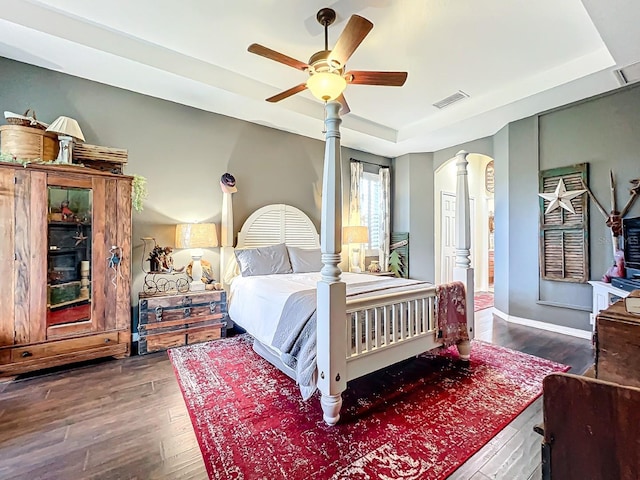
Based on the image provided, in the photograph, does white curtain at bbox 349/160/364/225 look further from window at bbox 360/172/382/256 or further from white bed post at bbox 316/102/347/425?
white bed post at bbox 316/102/347/425

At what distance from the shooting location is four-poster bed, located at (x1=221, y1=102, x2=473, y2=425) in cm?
194

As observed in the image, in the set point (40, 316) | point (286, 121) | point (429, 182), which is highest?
point (286, 121)

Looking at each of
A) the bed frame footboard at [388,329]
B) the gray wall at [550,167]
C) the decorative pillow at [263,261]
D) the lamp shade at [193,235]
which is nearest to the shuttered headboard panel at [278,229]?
the decorative pillow at [263,261]

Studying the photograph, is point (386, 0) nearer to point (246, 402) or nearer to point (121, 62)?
point (121, 62)

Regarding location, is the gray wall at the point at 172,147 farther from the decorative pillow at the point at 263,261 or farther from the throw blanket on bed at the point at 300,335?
the throw blanket on bed at the point at 300,335

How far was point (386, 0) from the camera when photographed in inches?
92.2

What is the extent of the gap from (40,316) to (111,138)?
1945mm

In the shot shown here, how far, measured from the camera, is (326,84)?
89.5 inches

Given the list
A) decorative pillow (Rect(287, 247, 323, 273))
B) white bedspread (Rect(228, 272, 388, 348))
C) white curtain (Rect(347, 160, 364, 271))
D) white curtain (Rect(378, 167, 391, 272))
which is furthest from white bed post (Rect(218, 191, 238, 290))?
white curtain (Rect(378, 167, 391, 272))

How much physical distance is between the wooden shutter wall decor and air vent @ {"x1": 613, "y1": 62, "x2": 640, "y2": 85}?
91 cm

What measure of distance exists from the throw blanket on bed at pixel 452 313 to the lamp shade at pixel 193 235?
8.45 feet

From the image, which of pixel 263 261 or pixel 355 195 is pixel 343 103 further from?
pixel 355 195

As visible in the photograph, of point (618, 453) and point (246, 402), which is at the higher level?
point (618, 453)

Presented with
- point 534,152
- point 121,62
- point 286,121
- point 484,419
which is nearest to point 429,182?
point 534,152
